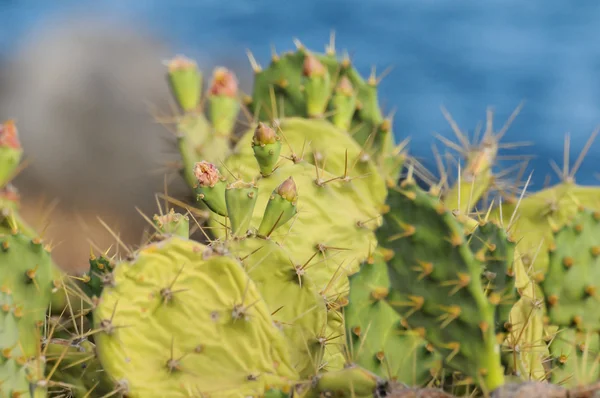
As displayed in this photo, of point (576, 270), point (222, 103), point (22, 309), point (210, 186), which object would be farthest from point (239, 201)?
point (222, 103)

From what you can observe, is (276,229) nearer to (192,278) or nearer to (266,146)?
(266,146)

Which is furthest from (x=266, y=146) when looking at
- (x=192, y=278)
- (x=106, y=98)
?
(x=106, y=98)

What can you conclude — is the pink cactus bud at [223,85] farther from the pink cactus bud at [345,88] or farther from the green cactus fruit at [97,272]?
the green cactus fruit at [97,272]

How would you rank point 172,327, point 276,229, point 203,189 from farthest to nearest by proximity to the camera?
point 276,229 < point 203,189 < point 172,327

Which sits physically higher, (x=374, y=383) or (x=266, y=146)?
(x=266, y=146)

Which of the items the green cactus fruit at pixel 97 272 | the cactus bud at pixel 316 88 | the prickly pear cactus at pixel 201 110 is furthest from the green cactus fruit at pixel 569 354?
the prickly pear cactus at pixel 201 110

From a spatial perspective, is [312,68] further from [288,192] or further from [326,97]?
[288,192]

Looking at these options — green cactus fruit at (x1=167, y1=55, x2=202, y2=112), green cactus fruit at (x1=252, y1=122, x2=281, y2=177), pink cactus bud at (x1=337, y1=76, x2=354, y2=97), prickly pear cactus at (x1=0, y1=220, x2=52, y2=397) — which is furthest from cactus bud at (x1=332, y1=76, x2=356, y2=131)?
prickly pear cactus at (x1=0, y1=220, x2=52, y2=397)
